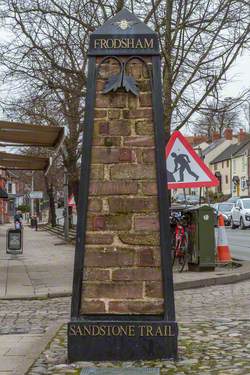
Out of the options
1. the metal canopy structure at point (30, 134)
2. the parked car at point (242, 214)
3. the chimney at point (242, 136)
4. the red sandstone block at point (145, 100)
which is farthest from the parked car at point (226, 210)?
the chimney at point (242, 136)

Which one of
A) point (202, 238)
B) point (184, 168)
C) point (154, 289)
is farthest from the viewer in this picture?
point (202, 238)

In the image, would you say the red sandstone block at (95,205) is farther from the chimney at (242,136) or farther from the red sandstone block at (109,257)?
the chimney at (242,136)

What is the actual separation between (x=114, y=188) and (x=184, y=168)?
6.34 meters

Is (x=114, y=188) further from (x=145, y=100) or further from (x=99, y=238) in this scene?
(x=145, y=100)

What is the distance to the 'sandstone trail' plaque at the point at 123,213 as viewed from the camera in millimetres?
5844

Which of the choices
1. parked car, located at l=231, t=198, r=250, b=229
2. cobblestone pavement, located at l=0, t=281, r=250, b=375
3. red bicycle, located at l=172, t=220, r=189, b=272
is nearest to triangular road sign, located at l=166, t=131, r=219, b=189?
red bicycle, located at l=172, t=220, r=189, b=272

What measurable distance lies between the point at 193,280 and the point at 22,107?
11.3 metres

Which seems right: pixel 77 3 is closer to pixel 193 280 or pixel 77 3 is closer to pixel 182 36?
pixel 182 36

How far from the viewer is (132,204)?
594cm

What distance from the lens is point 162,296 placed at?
19.1 ft

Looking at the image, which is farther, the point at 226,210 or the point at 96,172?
the point at 226,210

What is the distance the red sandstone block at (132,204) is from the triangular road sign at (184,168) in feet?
20.1

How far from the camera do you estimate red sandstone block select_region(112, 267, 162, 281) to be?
585 cm

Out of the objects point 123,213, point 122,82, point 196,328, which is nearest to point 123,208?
point 123,213
